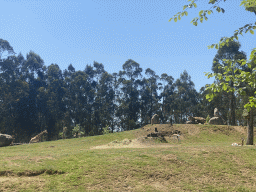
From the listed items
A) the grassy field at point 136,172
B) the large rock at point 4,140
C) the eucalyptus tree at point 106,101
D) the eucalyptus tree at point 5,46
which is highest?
the eucalyptus tree at point 5,46

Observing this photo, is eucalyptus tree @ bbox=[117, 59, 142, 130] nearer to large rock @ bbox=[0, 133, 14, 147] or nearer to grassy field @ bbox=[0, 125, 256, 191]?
large rock @ bbox=[0, 133, 14, 147]

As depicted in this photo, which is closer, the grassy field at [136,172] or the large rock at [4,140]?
the grassy field at [136,172]

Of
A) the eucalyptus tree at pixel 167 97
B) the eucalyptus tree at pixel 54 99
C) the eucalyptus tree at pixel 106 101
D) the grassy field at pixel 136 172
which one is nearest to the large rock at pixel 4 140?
the grassy field at pixel 136 172

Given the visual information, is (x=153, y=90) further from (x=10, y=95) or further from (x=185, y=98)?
(x=10, y=95)

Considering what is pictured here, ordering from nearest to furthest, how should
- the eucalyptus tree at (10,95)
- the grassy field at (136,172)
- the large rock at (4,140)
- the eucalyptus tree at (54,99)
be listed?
the grassy field at (136,172) → the large rock at (4,140) → the eucalyptus tree at (10,95) → the eucalyptus tree at (54,99)

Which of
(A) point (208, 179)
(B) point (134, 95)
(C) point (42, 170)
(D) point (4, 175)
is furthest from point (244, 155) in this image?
(B) point (134, 95)

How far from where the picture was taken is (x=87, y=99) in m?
58.6

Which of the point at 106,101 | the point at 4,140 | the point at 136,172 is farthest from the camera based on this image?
the point at 106,101

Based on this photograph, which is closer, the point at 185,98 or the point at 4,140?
the point at 4,140

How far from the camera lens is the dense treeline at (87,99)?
48.8m

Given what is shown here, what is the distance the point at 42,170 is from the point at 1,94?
43694 millimetres

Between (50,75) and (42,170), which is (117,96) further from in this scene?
(42,170)

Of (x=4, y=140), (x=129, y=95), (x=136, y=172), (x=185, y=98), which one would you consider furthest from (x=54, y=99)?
(x=136, y=172)

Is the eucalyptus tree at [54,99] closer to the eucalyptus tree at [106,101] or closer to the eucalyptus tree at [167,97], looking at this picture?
the eucalyptus tree at [106,101]
